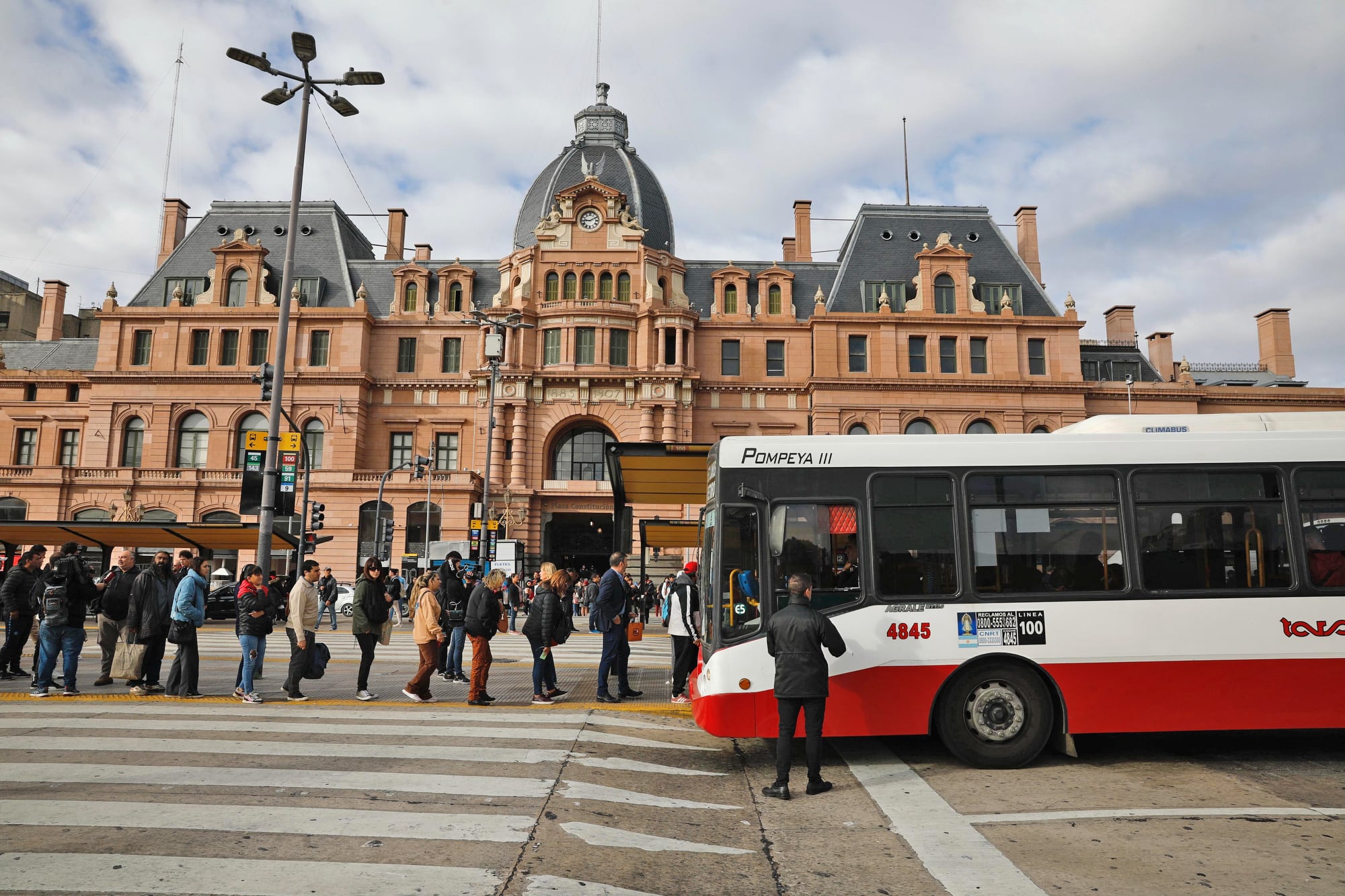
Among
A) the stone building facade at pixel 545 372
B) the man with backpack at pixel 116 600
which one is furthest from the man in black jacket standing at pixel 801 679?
the stone building facade at pixel 545 372

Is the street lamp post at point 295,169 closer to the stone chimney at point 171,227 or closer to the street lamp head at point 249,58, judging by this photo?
the street lamp head at point 249,58

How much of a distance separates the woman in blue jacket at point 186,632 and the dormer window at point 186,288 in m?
43.3

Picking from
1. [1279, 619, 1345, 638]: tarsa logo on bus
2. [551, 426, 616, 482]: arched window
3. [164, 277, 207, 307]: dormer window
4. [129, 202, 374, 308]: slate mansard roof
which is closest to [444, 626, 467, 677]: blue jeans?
[1279, 619, 1345, 638]: tarsa logo on bus

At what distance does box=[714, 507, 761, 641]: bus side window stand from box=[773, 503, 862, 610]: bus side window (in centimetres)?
23

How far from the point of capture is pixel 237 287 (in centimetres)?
4872

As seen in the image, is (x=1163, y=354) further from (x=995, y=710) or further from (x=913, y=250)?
(x=995, y=710)

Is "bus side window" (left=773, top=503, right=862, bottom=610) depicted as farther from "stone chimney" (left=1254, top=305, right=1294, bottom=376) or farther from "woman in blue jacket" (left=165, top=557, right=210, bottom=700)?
"stone chimney" (left=1254, top=305, right=1294, bottom=376)

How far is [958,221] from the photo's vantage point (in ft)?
168

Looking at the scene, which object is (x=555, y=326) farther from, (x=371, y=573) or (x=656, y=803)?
(x=656, y=803)

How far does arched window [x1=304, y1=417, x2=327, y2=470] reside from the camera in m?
46.6

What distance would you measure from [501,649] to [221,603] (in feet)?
46.7

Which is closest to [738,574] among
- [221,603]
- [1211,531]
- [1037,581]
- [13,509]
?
[1037,581]

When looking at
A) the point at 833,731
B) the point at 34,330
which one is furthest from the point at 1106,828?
the point at 34,330

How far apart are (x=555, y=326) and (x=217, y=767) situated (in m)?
40.5
